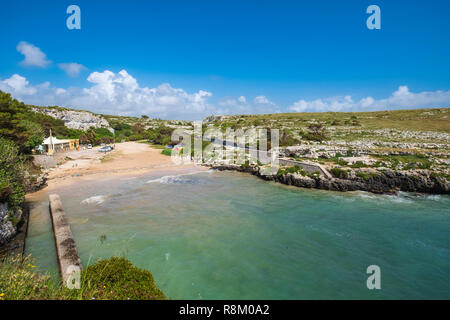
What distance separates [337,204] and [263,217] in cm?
677

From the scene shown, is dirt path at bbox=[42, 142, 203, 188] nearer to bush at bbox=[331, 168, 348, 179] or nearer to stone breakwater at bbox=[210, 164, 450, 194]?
stone breakwater at bbox=[210, 164, 450, 194]

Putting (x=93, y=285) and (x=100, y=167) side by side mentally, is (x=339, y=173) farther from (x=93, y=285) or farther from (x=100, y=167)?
(x=100, y=167)

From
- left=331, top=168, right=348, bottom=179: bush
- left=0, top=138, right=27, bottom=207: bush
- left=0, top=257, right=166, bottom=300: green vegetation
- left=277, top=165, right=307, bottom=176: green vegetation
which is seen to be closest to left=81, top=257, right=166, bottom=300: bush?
left=0, top=257, right=166, bottom=300: green vegetation

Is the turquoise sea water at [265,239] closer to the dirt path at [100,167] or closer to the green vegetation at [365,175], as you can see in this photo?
the green vegetation at [365,175]

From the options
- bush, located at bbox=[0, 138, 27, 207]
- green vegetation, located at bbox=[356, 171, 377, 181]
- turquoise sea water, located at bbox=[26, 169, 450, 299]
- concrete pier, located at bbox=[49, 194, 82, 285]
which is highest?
bush, located at bbox=[0, 138, 27, 207]

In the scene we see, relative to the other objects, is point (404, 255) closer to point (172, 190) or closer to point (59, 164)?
point (172, 190)

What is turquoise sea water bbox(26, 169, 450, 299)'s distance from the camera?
902 centimetres

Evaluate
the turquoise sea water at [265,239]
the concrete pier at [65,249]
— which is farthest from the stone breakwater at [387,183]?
the concrete pier at [65,249]

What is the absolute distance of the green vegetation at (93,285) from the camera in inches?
204

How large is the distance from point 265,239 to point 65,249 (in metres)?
9.98

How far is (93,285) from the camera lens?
619cm

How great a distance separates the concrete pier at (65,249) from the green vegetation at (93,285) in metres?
0.73

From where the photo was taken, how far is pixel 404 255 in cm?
1107

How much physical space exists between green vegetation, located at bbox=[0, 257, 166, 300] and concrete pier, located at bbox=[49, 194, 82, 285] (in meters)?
0.73
